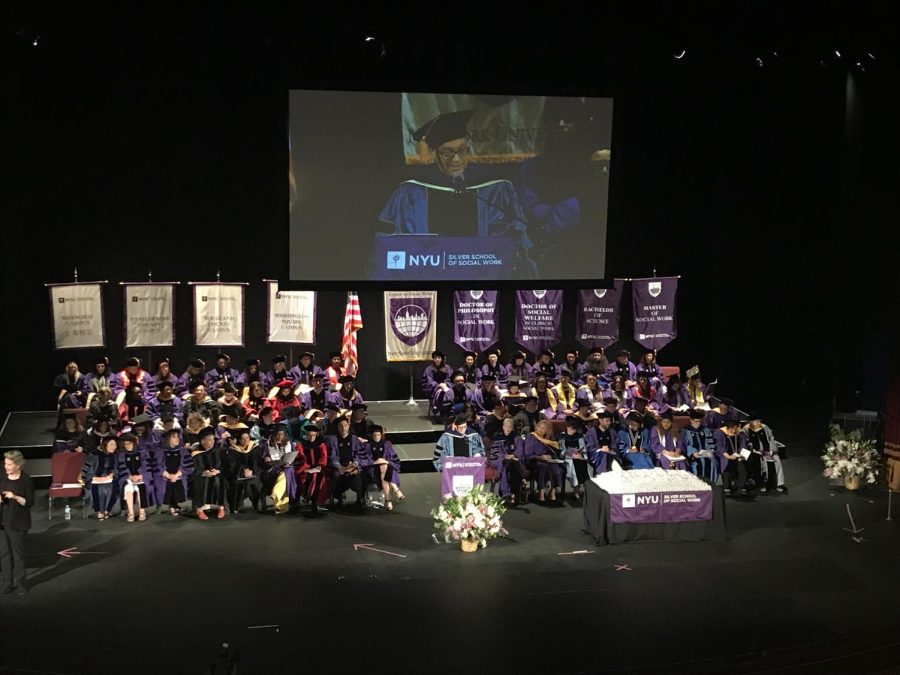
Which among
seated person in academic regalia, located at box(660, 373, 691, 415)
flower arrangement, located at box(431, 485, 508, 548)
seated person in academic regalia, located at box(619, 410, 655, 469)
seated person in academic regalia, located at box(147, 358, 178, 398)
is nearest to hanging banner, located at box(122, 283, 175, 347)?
seated person in academic regalia, located at box(147, 358, 178, 398)

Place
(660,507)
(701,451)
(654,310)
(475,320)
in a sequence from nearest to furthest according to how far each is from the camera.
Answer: (660,507), (701,451), (475,320), (654,310)

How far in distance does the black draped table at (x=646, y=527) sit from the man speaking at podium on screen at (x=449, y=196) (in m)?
5.01

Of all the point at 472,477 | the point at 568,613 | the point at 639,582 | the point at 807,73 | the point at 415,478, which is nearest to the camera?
the point at 568,613

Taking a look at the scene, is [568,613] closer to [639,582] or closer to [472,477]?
[639,582]

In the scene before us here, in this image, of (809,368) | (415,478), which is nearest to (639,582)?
(415,478)

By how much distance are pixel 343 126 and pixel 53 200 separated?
4836mm

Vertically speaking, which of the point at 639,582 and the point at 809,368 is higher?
the point at 809,368

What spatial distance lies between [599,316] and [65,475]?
9023mm

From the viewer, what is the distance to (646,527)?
12.7 metres

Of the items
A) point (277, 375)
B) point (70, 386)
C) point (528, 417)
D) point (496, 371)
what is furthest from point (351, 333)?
point (70, 386)

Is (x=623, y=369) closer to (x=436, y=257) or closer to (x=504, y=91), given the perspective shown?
(x=436, y=257)

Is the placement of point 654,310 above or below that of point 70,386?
above

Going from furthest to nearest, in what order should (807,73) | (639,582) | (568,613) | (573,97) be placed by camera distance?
1. (807,73)
2. (573,97)
3. (639,582)
4. (568,613)

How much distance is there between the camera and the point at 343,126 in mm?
15781
